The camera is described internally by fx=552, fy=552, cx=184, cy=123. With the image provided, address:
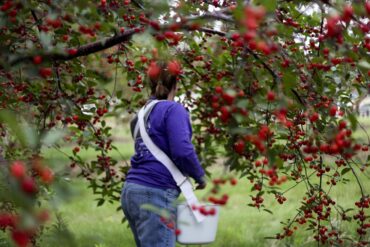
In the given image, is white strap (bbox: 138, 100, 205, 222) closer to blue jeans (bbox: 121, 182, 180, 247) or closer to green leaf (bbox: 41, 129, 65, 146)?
blue jeans (bbox: 121, 182, 180, 247)

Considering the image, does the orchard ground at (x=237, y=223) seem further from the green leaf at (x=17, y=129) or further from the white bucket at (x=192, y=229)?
the green leaf at (x=17, y=129)

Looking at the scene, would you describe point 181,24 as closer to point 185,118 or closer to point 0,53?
point 0,53

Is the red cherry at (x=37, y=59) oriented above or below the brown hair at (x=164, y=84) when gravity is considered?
above

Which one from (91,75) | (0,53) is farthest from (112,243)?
(0,53)

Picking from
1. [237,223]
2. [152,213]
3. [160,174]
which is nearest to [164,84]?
[160,174]

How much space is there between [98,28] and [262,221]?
5.14 meters

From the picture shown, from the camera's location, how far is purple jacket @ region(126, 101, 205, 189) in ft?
8.42

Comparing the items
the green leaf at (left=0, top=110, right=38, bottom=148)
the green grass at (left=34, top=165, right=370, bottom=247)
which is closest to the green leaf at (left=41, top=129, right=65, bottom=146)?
the green leaf at (left=0, top=110, right=38, bottom=148)

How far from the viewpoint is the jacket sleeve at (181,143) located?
101 inches

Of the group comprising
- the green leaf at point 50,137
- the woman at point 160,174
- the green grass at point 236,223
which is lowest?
the green grass at point 236,223

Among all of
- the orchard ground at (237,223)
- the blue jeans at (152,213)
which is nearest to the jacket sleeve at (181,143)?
the blue jeans at (152,213)

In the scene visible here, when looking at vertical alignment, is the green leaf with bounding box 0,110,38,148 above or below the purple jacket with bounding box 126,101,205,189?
above

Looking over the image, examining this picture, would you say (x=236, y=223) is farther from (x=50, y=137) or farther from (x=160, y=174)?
A: (x=50, y=137)

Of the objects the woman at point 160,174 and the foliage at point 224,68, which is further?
the woman at point 160,174
